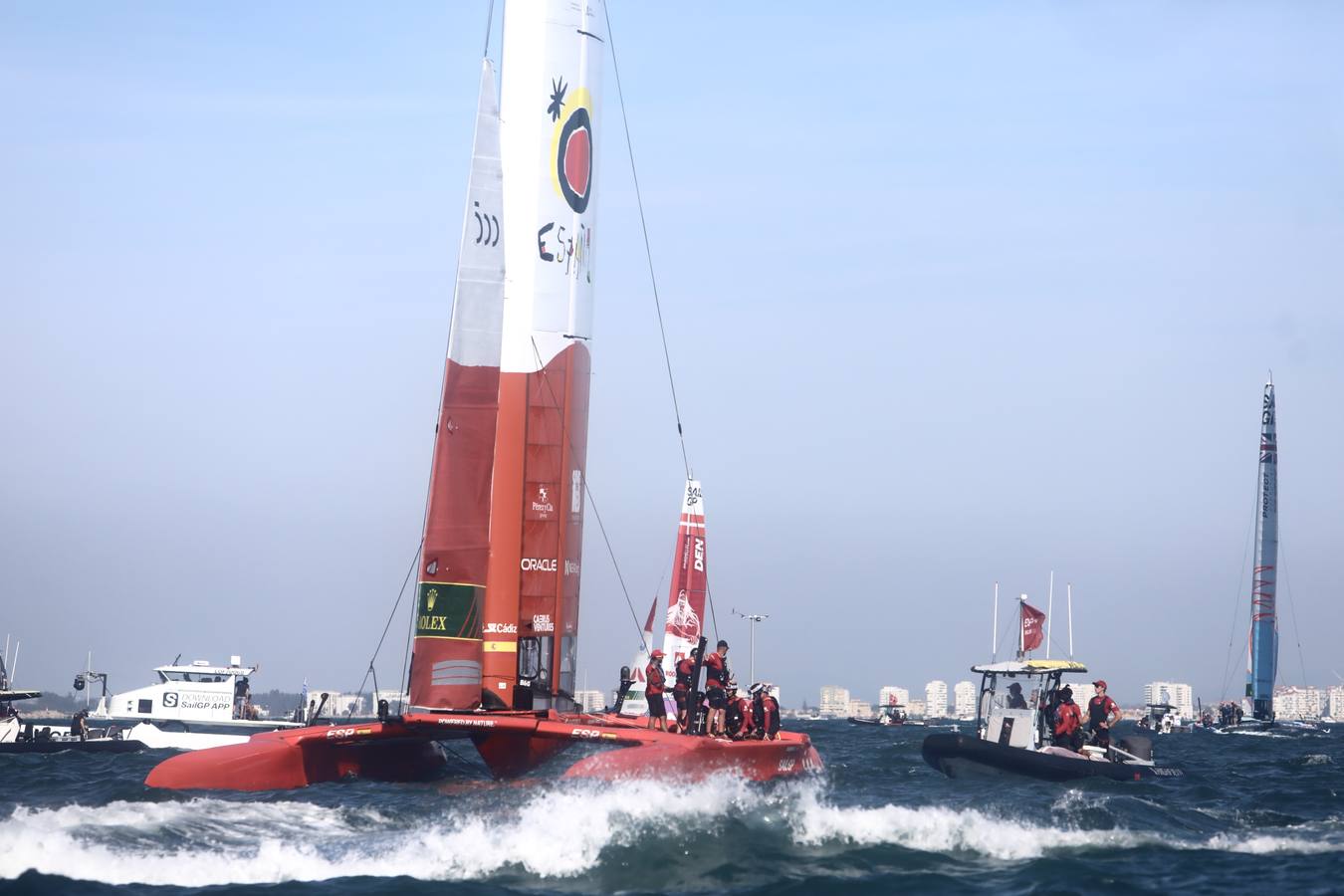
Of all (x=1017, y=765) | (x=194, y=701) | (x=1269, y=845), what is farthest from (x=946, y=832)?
(x=194, y=701)

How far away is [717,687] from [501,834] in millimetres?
6127

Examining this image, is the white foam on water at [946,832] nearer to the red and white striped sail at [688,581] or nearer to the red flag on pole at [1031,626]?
the red flag on pole at [1031,626]

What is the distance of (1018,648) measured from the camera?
1144 inches

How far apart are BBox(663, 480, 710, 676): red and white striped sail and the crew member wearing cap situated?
11691mm

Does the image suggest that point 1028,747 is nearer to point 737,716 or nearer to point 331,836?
point 737,716

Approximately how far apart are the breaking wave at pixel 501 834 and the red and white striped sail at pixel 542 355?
419cm

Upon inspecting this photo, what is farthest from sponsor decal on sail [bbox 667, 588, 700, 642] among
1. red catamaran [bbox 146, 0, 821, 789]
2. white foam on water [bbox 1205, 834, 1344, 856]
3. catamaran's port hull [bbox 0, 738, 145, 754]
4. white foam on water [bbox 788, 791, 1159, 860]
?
white foam on water [bbox 1205, 834, 1344, 856]

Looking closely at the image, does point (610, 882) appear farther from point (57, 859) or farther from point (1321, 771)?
point (1321, 771)

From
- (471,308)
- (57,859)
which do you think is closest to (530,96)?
(471,308)

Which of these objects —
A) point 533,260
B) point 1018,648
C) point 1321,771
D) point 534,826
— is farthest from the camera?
point 1321,771

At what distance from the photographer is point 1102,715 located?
26.3 metres

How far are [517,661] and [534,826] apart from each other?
23.8 feet

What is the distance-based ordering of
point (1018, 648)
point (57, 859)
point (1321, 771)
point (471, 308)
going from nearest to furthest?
1. point (57, 859)
2. point (471, 308)
3. point (1018, 648)
4. point (1321, 771)

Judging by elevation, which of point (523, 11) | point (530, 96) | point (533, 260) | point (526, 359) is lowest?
point (526, 359)
